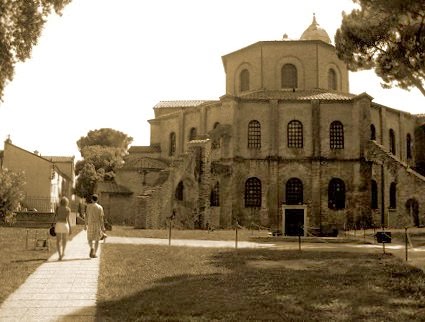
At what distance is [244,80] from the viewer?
3847cm

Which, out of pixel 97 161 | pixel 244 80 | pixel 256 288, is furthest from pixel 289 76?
pixel 256 288

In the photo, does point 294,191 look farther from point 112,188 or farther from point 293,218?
point 112,188

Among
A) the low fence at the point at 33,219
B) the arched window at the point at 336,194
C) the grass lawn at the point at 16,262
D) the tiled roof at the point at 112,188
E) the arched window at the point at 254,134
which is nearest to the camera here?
the grass lawn at the point at 16,262

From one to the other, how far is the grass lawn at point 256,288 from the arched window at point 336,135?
2026cm

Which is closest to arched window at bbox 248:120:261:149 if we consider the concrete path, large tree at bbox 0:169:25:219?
large tree at bbox 0:169:25:219

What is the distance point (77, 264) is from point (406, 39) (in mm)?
14042

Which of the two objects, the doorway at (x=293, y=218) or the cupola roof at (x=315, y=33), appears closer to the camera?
the doorway at (x=293, y=218)

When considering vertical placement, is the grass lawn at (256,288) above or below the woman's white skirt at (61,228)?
below

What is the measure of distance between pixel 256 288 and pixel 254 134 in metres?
25.6

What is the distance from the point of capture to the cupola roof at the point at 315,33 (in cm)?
4312

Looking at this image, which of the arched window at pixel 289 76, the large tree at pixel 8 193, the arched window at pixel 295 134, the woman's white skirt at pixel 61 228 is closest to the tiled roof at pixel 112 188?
the arched window at pixel 295 134

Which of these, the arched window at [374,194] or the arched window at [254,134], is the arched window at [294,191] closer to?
the arched window at [254,134]

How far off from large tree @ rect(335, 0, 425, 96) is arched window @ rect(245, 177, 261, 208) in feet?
52.1

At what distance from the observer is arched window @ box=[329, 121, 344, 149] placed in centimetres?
3381
